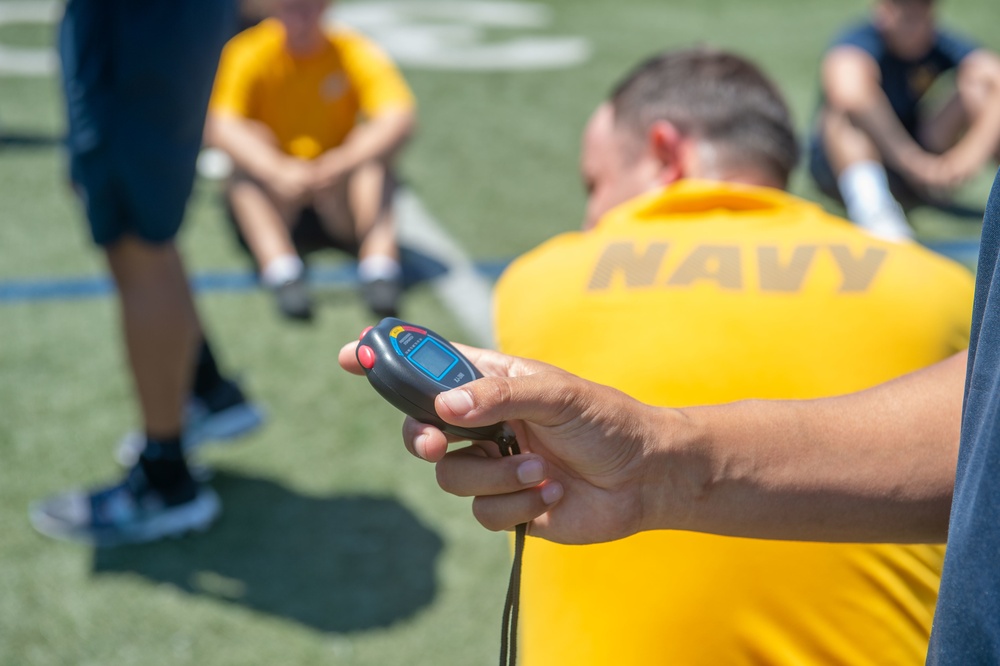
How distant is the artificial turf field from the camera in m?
2.41

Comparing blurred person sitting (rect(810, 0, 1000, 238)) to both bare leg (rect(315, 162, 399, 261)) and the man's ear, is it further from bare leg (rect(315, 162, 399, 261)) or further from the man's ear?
the man's ear

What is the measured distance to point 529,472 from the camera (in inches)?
44.8

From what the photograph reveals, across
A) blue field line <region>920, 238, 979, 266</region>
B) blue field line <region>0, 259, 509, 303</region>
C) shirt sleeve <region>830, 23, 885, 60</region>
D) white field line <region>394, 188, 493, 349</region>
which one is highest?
shirt sleeve <region>830, 23, 885, 60</region>

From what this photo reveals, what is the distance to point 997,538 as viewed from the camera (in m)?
0.83

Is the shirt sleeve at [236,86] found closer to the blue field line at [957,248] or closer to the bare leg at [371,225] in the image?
the bare leg at [371,225]

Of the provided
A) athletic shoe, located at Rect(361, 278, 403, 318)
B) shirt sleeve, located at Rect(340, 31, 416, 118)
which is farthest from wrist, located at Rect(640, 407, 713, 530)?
shirt sleeve, located at Rect(340, 31, 416, 118)

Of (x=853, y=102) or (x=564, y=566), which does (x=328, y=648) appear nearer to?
(x=564, y=566)

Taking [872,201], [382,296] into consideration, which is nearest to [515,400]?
[382,296]

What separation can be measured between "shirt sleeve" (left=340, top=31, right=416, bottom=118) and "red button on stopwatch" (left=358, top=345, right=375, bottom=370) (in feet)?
11.4

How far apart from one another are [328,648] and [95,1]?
1.59 metres

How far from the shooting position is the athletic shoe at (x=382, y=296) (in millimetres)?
3867

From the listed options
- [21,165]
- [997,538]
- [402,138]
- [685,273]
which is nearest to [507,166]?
[402,138]

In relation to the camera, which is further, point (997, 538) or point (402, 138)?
point (402, 138)

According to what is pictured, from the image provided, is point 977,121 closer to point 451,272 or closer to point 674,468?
point 451,272
